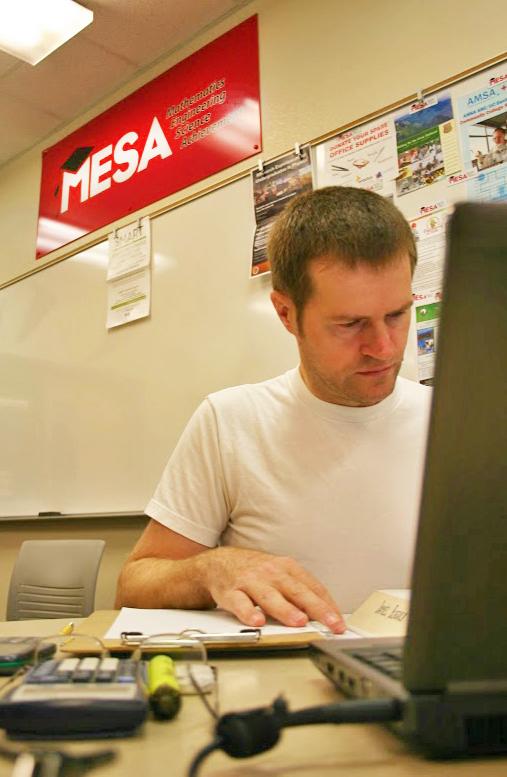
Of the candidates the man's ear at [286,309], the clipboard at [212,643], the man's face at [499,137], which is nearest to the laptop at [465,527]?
the clipboard at [212,643]

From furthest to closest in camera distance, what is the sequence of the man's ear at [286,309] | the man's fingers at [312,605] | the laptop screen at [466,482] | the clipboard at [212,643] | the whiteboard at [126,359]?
the whiteboard at [126,359] < the man's ear at [286,309] < the man's fingers at [312,605] < the clipboard at [212,643] < the laptop screen at [466,482]

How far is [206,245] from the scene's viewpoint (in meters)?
2.05

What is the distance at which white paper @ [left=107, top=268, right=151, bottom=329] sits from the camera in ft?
7.28

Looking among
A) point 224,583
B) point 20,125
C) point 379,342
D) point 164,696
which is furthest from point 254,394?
point 20,125

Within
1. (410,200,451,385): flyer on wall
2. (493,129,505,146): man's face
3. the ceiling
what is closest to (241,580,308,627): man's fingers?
(410,200,451,385): flyer on wall

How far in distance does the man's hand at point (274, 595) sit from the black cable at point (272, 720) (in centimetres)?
34

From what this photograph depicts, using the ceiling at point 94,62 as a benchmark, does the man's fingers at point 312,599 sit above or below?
below

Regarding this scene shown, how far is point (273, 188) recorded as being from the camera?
73.6 inches

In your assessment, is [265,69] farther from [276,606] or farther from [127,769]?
[127,769]

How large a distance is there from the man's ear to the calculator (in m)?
0.82

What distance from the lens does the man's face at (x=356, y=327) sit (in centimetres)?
95

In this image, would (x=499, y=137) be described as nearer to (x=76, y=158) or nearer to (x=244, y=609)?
(x=244, y=609)

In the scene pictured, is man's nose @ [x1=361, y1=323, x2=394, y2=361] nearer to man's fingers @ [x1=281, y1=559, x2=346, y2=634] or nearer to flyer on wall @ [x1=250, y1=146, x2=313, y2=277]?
man's fingers @ [x1=281, y1=559, x2=346, y2=634]

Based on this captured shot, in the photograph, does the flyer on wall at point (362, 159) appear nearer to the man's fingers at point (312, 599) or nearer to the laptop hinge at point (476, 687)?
the man's fingers at point (312, 599)
